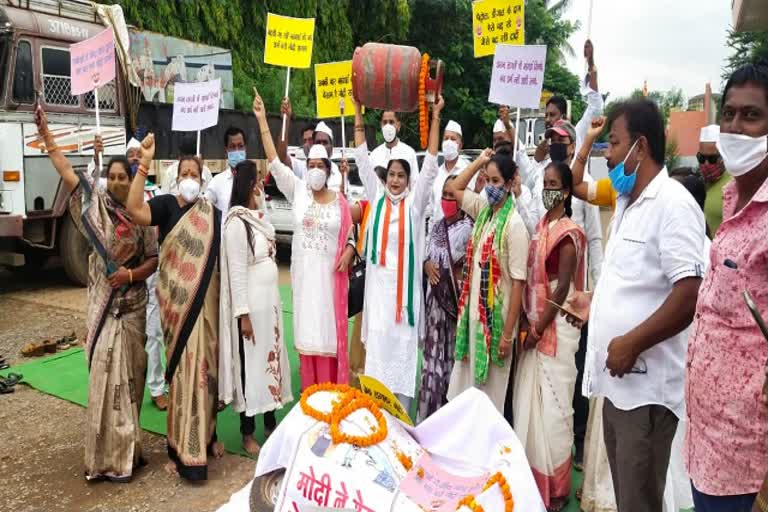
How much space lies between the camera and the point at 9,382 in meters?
5.29

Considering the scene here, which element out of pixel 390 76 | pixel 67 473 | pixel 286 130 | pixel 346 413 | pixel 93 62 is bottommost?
pixel 67 473

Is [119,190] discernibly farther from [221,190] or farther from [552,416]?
[552,416]

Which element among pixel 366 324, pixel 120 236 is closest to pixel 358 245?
pixel 366 324

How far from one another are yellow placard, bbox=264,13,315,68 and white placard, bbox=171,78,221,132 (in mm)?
951

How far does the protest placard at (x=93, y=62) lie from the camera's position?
468cm

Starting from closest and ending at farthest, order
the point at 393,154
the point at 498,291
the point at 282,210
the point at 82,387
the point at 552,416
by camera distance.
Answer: the point at 552,416, the point at 498,291, the point at 82,387, the point at 393,154, the point at 282,210

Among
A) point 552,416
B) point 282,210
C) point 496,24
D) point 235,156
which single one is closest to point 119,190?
point 235,156

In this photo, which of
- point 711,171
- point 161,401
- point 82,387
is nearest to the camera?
point 711,171

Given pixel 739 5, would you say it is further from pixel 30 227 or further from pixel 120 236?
pixel 30 227

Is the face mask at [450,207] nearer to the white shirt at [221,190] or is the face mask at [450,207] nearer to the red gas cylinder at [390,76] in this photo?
the red gas cylinder at [390,76]

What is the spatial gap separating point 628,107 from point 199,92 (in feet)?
12.7

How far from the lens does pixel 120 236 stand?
376 cm

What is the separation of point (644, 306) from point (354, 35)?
19489mm

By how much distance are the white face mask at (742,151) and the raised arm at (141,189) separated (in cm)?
282
